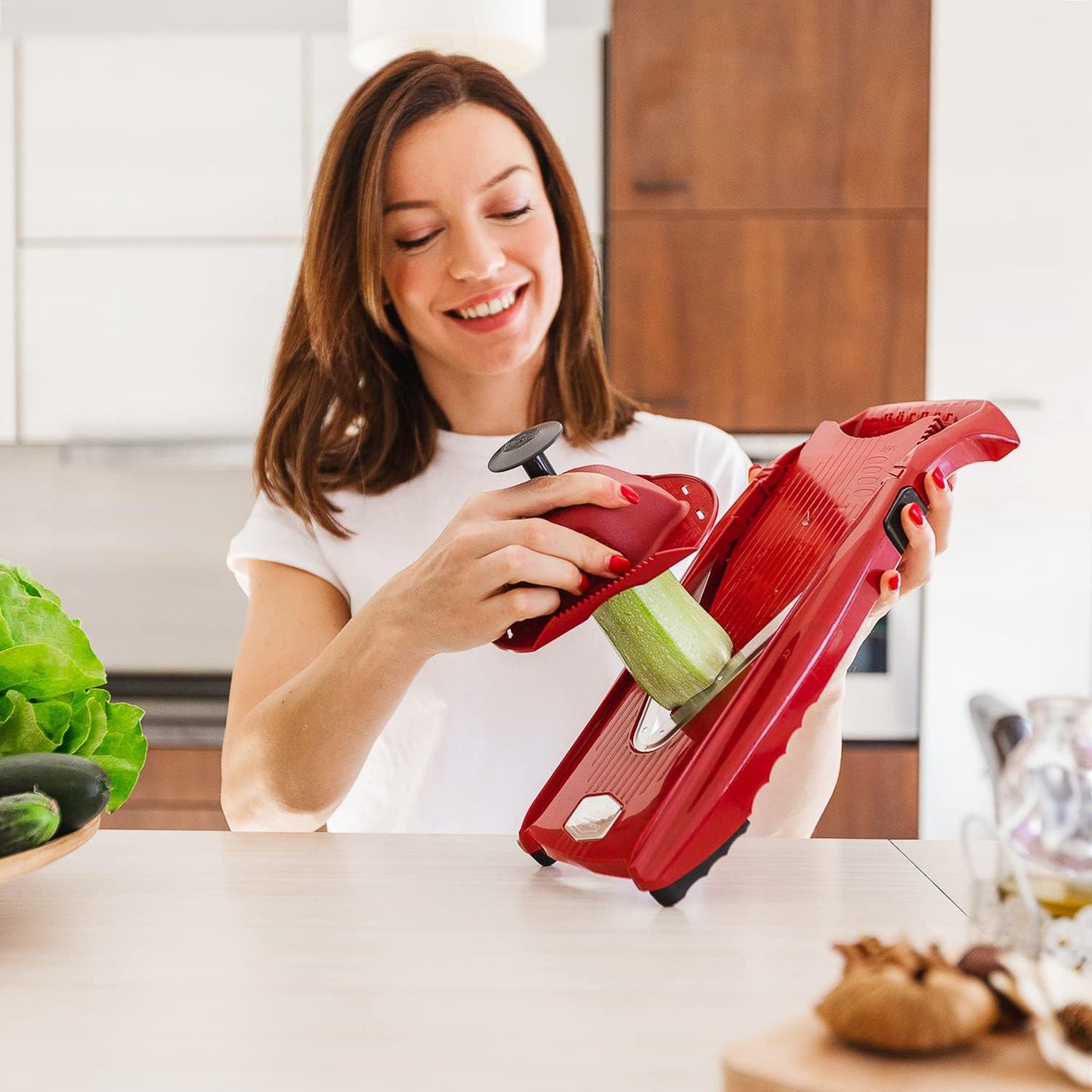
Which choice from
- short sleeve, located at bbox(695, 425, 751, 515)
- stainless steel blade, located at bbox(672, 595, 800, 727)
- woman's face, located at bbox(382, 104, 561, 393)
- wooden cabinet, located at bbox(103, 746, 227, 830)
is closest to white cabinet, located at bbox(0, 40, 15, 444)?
wooden cabinet, located at bbox(103, 746, 227, 830)

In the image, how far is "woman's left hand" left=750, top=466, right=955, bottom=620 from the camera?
0.70 metres

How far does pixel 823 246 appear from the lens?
7.99 ft

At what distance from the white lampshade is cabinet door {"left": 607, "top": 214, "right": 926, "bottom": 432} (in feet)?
2.31

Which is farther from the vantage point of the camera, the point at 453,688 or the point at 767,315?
the point at 767,315

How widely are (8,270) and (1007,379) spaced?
2.11 metres

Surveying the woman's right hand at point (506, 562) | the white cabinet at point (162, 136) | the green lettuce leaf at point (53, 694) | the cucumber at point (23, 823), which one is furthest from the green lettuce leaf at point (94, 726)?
the white cabinet at point (162, 136)

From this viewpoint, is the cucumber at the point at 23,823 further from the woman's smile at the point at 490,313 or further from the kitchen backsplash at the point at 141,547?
the kitchen backsplash at the point at 141,547

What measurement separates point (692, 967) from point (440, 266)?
2.57ft

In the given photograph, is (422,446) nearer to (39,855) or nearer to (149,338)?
(39,855)

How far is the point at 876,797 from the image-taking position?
2.40m

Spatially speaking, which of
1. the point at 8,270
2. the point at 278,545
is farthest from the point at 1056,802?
the point at 8,270

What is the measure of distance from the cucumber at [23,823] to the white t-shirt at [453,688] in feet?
2.13

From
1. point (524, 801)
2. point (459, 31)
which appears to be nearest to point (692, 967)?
point (524, 801)

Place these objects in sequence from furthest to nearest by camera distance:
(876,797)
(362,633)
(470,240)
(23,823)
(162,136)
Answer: (162,136) < (876,797) < (470,240) < (362,633) < (23,823)
